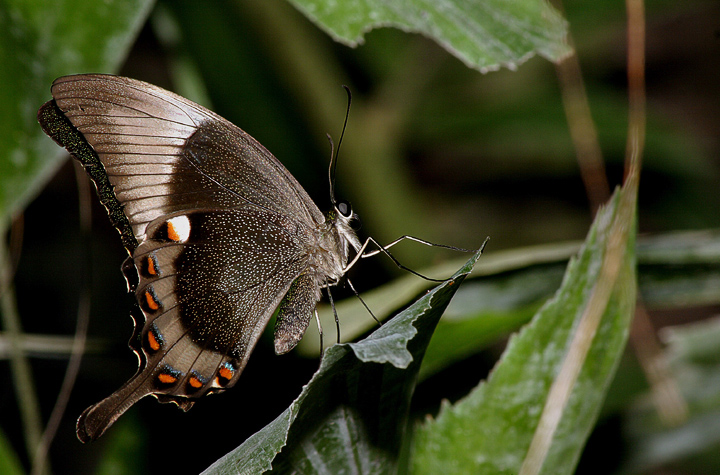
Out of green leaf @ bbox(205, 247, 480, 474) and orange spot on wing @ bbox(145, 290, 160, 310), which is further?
orange spot on wing @ bbox(145, 290, 160, 310)

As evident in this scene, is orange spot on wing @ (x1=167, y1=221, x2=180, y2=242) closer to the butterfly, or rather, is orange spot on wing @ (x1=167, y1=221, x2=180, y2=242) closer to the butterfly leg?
the butterfly

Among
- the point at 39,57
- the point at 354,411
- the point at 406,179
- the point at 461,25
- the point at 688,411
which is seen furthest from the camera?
the point at 406,179

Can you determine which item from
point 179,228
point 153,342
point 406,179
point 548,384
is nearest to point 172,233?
point 179,228

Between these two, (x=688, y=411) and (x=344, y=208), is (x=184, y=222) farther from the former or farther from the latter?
(x=688, y=411)

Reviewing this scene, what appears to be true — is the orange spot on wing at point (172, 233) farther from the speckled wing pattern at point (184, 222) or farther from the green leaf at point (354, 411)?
the green leaf at point (354, 411)

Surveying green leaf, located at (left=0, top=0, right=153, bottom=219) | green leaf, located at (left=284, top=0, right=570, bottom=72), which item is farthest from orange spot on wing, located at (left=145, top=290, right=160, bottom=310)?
green leaf, located at (left=284, top=0, right=570, bottom=72)

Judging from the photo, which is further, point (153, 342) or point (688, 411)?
point (688, 411)
